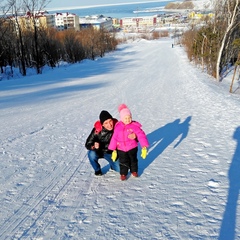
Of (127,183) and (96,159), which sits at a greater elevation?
(96,159)

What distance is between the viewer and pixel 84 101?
11.7 metres

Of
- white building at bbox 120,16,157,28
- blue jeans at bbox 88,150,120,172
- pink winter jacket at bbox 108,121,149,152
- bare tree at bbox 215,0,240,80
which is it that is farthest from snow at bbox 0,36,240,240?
white building at bbox 120,16,157,28

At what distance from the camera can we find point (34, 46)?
3334cm

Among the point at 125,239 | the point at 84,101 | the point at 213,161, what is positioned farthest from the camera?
the point at 84,101

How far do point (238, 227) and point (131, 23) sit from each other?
177026mm

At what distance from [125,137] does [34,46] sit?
32640mm

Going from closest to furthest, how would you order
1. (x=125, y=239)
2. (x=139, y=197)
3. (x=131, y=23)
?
(x=125, y=239)
(x=139, y=197)
(x=131, y=23)

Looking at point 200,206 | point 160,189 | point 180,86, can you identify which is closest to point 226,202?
point 200,206

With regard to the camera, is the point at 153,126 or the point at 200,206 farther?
the point at 153,126

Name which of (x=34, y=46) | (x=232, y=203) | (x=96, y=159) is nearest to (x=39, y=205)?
(x=96, y=159)

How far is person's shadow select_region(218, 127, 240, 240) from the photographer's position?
3.04 meters

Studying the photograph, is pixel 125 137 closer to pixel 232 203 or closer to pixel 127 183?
pixel 127 183

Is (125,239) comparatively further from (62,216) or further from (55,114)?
(55,114)

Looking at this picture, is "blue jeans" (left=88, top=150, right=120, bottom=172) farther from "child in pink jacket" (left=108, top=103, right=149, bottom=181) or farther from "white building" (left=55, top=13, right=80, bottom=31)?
"white building" (left=55, top=13, right=80, bottom=31)
